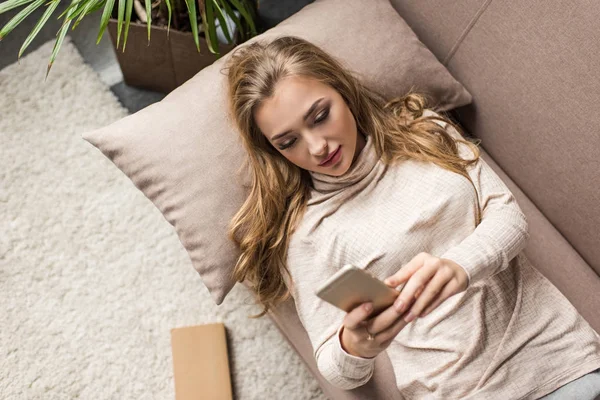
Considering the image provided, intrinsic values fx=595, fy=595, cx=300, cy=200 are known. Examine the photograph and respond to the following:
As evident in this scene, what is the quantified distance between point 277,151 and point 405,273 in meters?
0.41

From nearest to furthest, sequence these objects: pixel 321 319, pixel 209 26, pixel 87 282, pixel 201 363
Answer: pixel 321 319
pixel 209 26
pixel 201 363
pixel 87 282

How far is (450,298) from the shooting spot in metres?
1.22

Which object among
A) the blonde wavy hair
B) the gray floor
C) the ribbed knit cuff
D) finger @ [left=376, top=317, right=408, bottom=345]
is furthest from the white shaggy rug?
finger @ [left=376, top=317, right=408, bottom=345]

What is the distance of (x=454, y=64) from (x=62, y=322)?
4.23 ft

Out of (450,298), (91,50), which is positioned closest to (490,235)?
(450,298)

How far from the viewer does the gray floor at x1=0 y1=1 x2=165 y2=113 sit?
1961 mm

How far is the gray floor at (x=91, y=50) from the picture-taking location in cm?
196

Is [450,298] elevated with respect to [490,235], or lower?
lower

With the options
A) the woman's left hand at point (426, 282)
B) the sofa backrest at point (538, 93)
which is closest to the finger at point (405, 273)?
the woman's left hand at point (426, 282)

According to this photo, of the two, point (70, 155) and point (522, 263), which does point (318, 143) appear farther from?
point (70, 155)

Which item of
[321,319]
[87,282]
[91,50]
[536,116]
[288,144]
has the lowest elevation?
[87,282]

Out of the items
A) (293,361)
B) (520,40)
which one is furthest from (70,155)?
(520,40)

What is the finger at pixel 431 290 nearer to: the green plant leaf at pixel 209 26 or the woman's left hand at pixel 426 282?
the woman's left hand at pixel 426 282

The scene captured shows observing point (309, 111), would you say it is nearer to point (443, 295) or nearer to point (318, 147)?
point (318, 147)
